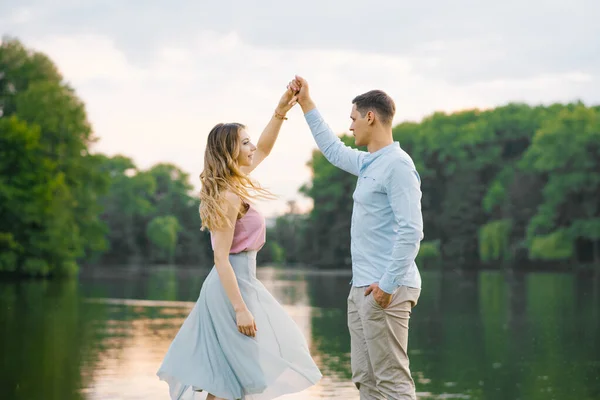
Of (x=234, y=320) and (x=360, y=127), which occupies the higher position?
(x=360, y=127)

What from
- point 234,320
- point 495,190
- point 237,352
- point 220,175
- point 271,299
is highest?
point 495,190

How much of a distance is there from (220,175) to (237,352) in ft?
3.22

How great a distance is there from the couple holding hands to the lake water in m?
4.19

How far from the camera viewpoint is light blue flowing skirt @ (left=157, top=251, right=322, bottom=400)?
17.2 ft

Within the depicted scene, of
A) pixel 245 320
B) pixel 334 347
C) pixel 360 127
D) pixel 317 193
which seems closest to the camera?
pixel 245 320

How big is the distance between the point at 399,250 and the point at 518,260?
60150mm

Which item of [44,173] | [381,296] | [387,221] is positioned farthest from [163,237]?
[381,296]

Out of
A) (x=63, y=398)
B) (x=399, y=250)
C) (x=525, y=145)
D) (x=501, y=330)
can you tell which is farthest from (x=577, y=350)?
(x=525, y=145)

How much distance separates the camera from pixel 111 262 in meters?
86.0

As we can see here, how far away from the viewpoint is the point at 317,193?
83000 mm

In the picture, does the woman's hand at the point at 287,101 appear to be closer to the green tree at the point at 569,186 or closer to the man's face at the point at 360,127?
the man's face at the point at 360,127

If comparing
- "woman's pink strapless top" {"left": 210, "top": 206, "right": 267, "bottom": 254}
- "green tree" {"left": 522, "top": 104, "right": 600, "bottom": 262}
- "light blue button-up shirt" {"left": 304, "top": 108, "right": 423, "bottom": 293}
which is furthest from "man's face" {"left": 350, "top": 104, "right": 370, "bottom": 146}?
"green tree" {"left": 522, "top": 104, "right": 600, "bottom": 262}

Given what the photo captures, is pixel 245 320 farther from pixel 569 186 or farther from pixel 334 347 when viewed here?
pixel 569 186

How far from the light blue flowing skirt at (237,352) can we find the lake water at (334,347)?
13.6 ft
